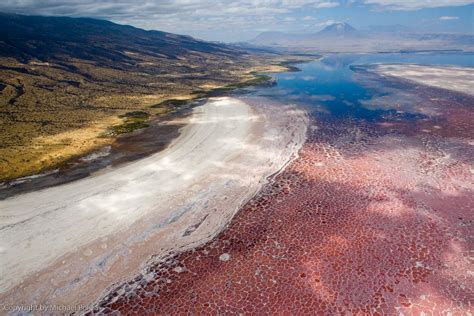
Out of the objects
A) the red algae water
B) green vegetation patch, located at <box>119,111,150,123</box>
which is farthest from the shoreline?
the red algae water

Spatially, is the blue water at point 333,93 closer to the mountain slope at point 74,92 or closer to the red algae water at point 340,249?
the mountain slope at point 74,92

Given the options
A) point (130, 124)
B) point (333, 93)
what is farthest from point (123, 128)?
point (333, 93)

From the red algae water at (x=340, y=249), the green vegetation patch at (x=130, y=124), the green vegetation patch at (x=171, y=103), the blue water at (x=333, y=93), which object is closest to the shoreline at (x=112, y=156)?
the green vegetation patch at (x=130, y=124)

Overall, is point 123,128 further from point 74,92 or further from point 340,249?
point 74,92

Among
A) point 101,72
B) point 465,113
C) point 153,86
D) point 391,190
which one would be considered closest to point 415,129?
point 465,113

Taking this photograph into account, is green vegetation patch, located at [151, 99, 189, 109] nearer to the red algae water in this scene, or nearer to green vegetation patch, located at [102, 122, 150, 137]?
green vegetation patch, located at [102, 122, 150, 137]

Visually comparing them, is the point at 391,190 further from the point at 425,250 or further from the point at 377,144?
the point at 377,144
